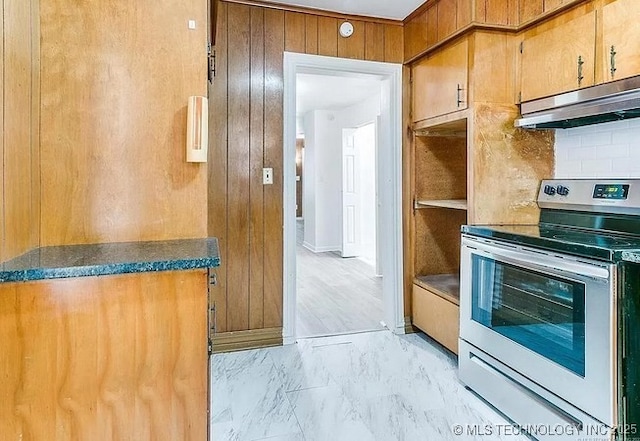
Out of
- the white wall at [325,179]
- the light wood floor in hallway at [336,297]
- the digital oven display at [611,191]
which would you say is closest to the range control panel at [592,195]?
the digital oven display at [611,191]

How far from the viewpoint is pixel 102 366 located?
4.12 feet

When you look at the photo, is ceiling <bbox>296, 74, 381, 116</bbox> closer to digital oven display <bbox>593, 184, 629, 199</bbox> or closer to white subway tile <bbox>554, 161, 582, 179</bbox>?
white subway tile <bbox>554, 161, 582, 179</bbox>

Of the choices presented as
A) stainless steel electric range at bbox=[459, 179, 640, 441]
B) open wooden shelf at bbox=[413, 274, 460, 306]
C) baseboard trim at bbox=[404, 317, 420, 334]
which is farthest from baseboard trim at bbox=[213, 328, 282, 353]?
stainless steel electric range at bbox=[459, 179, 640, 441]

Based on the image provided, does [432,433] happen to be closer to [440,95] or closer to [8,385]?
[8,385]

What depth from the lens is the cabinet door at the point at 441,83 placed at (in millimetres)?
2520

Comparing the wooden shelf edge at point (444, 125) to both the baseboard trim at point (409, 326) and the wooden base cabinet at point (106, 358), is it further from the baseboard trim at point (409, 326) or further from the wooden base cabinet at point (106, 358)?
the wooden base cabinet at point (106, 358)

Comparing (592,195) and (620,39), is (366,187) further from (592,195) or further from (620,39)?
(620,39)

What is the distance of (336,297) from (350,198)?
8.78 feet

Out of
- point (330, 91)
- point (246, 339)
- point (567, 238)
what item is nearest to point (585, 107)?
point (567, 238)

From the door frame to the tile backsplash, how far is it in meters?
1.09

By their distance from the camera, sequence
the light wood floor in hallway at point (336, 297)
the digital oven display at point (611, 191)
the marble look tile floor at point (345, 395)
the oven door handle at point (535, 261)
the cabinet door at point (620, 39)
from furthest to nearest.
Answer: the light wood floor in hallway at point (336, 297), the digital oven display at point (611, 191), the marble look tile floor at point (345, 395), the cabinet door at point (620, 39), the oven door handle at point (535, 261)

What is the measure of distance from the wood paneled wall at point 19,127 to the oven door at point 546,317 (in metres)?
1.99

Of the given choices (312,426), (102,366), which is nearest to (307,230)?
(312,426)

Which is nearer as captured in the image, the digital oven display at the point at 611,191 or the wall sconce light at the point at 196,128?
the wall sconce light at the point at 196,128
